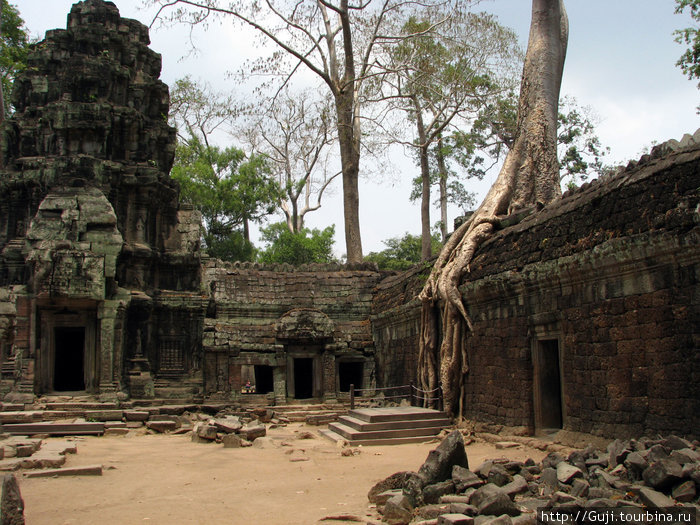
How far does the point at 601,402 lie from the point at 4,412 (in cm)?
1091

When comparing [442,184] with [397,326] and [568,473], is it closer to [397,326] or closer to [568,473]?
[397,326]

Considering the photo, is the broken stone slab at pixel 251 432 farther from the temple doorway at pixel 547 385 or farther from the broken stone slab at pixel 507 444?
the temple doorway at pixel 547 385

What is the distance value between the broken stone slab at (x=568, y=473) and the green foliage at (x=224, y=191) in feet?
81.5

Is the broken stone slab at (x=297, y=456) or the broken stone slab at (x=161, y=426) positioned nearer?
the broken stone slab at (x=297, y=456)

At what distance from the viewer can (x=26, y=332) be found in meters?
14.0

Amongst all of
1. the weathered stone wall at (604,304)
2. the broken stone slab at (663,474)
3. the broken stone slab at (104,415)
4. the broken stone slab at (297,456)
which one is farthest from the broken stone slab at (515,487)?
the broken stone slab at (104,415)

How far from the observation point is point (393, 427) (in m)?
10.3

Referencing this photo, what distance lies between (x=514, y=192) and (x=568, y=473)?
778 cm

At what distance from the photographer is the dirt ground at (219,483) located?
18.5 ft

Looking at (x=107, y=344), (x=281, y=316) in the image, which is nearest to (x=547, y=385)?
(x=281, y=316)

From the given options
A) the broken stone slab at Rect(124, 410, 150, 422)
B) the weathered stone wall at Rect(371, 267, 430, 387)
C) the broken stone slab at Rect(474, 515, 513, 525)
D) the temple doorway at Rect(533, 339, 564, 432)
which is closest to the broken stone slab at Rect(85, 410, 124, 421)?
the broken stone slab at Rect(124, 410, 150, 422)

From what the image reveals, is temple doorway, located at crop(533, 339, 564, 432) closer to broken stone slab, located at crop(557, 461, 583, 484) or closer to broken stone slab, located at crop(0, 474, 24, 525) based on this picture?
broken stone slab, located at crop(557, 461, 583, 484)

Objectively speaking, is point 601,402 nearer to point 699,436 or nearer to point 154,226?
point 699,436

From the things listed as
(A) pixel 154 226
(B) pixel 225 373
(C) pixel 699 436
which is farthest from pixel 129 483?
(A) pixel 154 226
